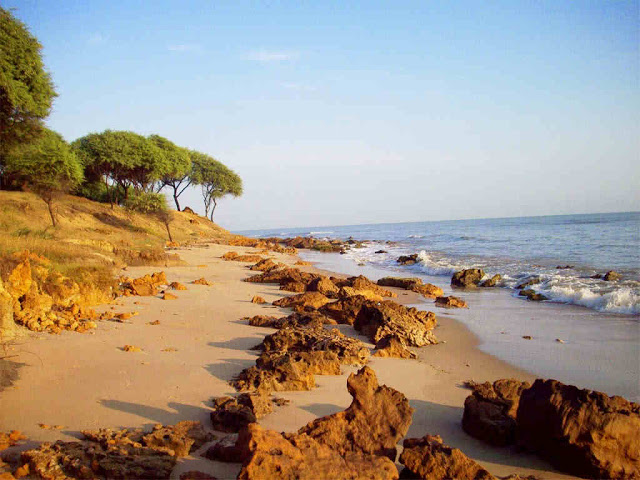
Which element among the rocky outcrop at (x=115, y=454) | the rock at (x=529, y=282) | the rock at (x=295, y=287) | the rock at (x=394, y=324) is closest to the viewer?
the rocky outcrop at (x=115, y=454)

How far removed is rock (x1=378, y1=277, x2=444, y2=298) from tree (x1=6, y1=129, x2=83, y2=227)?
18092mm

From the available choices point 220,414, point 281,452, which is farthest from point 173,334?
point 281,452

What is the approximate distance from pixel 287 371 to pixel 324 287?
653 cm

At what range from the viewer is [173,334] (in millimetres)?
7012

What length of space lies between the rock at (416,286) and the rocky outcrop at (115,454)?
34.0 feet

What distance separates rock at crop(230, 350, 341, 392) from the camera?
4.78m

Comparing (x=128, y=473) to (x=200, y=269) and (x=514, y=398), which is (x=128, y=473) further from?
(x=200, y=269)

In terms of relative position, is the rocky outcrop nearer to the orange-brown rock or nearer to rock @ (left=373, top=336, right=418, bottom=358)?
the orange-brown rock

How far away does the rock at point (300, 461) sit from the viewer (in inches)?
99.8

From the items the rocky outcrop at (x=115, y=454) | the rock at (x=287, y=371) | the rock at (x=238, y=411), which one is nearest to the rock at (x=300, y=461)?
the rocky outcrop at (x=115, y=454)

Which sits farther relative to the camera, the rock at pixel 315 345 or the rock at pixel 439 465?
the rock at pixel 315 345

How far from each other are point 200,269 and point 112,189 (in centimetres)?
2823

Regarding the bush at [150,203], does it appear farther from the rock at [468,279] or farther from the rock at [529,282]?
the rock at [529,282]

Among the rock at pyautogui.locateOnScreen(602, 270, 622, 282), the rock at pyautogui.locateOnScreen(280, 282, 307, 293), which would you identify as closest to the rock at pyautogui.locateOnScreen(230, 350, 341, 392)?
the rock at pyautogui.locateOnScreen(280, 282, 307, 293)
